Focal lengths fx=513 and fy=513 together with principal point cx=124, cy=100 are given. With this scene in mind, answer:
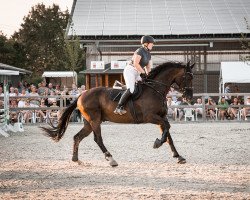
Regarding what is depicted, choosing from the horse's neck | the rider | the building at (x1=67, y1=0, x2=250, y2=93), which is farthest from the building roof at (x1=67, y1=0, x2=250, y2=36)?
the rider

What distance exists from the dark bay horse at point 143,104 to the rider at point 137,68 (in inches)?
6.1

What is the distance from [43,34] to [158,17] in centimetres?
4286

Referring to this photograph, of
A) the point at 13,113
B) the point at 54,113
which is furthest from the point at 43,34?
the point at 13,113

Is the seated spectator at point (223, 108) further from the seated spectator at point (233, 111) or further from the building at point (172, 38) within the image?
the building at point (172, 38)

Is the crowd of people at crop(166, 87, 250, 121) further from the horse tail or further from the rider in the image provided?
the rider

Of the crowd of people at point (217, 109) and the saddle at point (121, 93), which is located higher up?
the saddle at point (121, 93)

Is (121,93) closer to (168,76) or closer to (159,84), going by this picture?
(159,84)

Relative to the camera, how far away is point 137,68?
31.4ft

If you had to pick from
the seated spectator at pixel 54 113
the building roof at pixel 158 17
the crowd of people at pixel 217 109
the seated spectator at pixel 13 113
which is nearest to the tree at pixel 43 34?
the building roof at pixel 158 17

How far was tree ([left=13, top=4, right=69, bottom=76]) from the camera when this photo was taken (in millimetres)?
74688

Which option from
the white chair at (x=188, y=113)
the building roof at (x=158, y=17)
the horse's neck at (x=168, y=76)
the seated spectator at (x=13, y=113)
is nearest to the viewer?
the horse's neck at (x=168, y=76)

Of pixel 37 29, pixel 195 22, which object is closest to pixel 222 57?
pixel 195 22

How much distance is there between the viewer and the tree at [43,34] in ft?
245

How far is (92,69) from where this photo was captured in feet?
100
